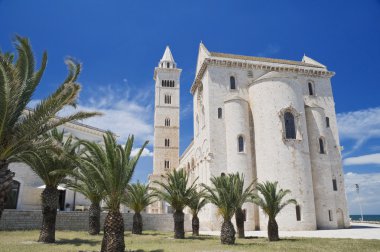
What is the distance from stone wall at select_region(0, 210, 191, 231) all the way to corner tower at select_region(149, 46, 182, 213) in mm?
20415

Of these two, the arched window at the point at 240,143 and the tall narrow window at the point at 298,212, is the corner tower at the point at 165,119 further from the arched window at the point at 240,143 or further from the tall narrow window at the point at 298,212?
the tall narrow window at the point at 298,212

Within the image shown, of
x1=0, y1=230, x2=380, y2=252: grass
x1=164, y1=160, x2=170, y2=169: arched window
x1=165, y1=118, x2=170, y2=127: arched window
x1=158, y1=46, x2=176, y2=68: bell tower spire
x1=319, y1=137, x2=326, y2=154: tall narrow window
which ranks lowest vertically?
x1=0, y1=230, x2=380, y2=252: grass

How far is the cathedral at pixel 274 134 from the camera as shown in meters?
28.0

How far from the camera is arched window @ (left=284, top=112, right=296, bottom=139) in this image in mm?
29578

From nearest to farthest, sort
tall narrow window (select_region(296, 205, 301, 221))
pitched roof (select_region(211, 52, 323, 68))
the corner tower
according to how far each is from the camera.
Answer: tall narrow window (select_region(296, 205, 301, 221)) → pitched roof (select_region(211, 52, 323, 68)) → the corner tower

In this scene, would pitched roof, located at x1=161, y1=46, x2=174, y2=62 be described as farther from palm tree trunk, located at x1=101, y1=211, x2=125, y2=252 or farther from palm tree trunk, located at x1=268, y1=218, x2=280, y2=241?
palm tree trunk, located at x1=101, y1=211, x2=125, y2=252

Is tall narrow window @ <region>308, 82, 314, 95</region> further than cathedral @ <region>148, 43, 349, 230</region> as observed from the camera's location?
Yes

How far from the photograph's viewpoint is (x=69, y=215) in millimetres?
22125

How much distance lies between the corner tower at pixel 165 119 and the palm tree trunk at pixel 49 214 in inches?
1247

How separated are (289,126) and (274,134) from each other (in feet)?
6.36

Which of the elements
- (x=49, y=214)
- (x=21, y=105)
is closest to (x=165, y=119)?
(x=49, y=214)

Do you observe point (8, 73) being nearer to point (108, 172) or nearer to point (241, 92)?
point (108, 172)

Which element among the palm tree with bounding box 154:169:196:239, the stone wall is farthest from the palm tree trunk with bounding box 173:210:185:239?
the stone wall

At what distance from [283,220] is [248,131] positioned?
29.3 ft
